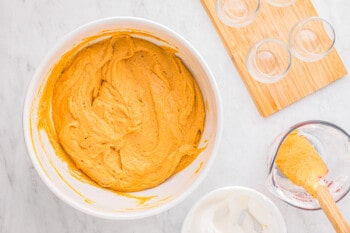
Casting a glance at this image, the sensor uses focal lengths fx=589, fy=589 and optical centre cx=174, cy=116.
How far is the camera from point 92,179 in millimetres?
1304

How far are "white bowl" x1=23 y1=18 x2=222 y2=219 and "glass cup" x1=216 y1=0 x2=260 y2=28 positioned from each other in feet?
0.58

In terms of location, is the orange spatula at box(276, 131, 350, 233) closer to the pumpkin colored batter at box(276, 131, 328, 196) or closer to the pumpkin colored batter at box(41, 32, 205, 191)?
the pumpkin colored batter at box(276, 131, 328, 196)

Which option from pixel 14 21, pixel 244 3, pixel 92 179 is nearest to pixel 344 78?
pixel 244 3

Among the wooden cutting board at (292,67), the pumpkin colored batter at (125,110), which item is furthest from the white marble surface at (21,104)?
the pumpkin colored batter at (125,110)

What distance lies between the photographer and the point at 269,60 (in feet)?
4.58

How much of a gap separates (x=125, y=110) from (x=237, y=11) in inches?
14.4

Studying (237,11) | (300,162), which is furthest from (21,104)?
(300,162)

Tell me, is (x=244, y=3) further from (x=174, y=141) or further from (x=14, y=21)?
(x=14, y=21)

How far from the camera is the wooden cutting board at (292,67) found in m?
1.39


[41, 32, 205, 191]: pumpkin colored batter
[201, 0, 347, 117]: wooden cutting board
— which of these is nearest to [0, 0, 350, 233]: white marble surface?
[201, 0, 347, 117]: wooden cutting board

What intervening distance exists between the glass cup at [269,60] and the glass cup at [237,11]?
64mm

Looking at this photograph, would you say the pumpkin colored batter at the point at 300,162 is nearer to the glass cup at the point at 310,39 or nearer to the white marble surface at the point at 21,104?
Answer: the white marble surface at the point at 21,104

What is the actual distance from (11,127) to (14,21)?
25 cm

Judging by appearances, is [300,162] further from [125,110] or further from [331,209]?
[125,110]
